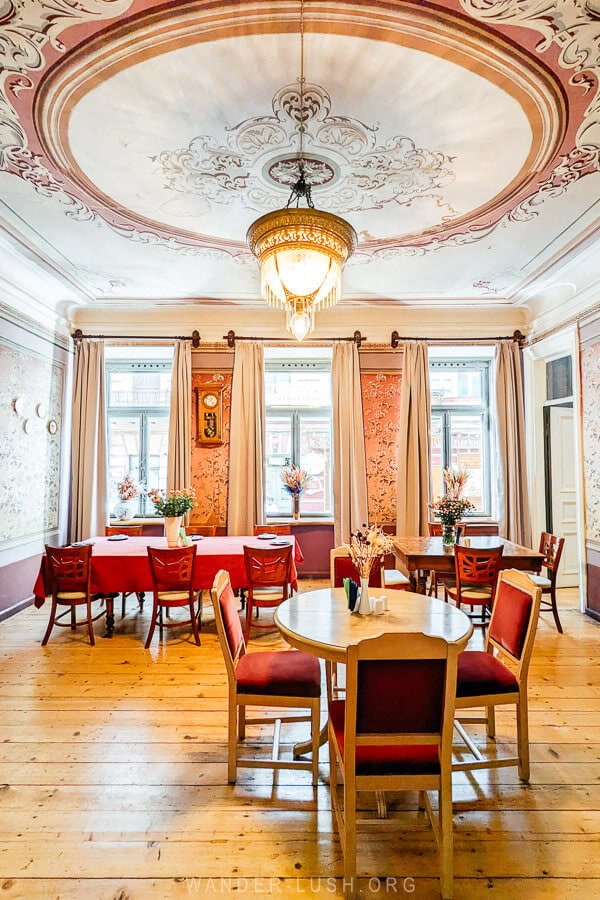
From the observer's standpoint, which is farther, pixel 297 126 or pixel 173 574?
pixel 173 574

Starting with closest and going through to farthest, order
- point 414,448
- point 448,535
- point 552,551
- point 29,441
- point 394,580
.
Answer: point 394,580 < point 448,535 < point 552,551 < point 29,441 < point 414,448

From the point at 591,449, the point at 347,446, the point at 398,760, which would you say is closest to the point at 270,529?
the point at 347,446

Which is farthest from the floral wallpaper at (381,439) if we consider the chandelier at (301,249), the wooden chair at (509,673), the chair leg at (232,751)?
the chair leg at (232,751)

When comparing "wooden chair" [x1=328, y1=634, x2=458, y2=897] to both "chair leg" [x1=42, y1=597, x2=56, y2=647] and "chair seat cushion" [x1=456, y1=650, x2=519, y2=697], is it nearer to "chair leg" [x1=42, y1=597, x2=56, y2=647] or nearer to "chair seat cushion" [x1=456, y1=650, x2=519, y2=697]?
"chair seat cushion" [x1=456, y1=650, x2=519, y2=697]

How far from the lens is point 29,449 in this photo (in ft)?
17.6

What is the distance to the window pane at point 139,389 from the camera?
6887 millimetres

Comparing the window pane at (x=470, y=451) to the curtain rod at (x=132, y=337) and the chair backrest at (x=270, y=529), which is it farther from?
the curtain rod at (x=132, y=337)

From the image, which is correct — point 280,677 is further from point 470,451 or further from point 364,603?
point 470,451

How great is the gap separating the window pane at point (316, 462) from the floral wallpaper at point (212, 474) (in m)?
1.08

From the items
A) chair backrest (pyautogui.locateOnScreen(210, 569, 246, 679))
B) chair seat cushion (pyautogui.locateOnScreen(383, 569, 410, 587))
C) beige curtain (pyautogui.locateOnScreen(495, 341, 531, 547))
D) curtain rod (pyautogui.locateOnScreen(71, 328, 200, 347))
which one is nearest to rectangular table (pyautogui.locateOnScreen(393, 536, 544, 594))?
chair seat cushion (pyautogui.locateOnScreen(383, 569, 410, 587))

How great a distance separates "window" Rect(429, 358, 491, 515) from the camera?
680 centimetres

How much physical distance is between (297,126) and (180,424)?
4.02 metres

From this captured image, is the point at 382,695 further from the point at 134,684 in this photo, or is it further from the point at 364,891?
the point at 134,684

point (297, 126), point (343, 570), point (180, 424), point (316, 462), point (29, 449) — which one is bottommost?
point (343, 570)
